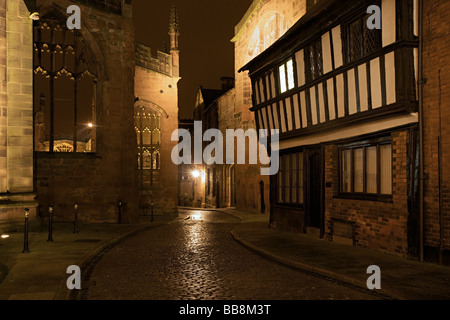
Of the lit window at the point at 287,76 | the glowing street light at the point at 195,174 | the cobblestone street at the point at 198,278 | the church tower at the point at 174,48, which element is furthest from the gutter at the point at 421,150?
the glowing street light at the point at 195,174

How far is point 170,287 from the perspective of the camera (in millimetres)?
7008

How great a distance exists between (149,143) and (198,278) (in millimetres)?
18746

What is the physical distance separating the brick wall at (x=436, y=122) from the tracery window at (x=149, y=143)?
18.6m

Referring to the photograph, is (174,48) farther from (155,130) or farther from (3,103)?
(3,103)

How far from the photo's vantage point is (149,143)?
25.8 metres

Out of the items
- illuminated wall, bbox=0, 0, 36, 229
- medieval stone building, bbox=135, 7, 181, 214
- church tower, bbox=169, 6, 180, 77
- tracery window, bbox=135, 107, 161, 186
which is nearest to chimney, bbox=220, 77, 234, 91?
church tower, bbox=169, 6, 180, 77

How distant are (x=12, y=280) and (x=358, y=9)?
9.13 m

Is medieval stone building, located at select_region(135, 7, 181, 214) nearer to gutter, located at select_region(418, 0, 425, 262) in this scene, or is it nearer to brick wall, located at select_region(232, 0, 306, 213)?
brick wall, located at select_region(232, 0, 306, 213)

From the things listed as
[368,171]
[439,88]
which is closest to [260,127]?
[368,171]

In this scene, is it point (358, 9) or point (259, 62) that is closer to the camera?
point (358, 9)

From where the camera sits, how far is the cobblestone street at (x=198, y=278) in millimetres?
6520

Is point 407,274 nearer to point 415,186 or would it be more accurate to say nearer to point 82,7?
point 415,186

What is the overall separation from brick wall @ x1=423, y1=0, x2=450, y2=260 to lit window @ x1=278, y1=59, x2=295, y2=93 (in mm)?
5668

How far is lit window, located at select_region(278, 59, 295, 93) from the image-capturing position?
46.7 ft
